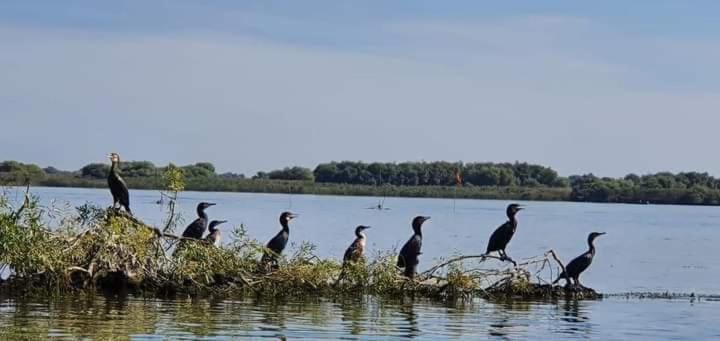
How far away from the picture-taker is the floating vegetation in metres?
18.3

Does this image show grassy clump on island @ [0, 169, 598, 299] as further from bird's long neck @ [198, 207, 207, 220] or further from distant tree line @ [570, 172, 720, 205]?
distant tree line @ [570, 172, 720, 205]

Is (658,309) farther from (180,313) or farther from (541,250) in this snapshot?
(541,250)

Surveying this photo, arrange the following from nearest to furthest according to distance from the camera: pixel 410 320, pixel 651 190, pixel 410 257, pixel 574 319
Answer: pixel 410 320
pixel 574 319
pixel 410 257
pixel 651 190

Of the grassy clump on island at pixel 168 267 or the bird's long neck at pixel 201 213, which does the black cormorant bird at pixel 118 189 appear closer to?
the grassy clump on island at pixel 168 267

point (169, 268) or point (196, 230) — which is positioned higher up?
point (196, 230)

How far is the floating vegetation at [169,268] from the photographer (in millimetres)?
18297

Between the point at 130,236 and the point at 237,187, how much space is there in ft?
228

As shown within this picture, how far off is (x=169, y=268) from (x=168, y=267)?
0.02 meters

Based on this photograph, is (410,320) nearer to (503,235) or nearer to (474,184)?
(503,235)

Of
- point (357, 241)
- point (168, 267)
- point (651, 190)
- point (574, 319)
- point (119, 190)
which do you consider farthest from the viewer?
point (651, 190)

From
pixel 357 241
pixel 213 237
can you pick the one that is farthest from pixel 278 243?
pixel 357 241

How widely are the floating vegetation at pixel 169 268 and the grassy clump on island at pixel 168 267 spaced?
0.05 feet

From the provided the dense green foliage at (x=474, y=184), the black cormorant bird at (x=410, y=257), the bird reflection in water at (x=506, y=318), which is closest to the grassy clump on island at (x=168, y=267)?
the black cormorant bird at (x=410, y=257)

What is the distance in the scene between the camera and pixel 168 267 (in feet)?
63.7
